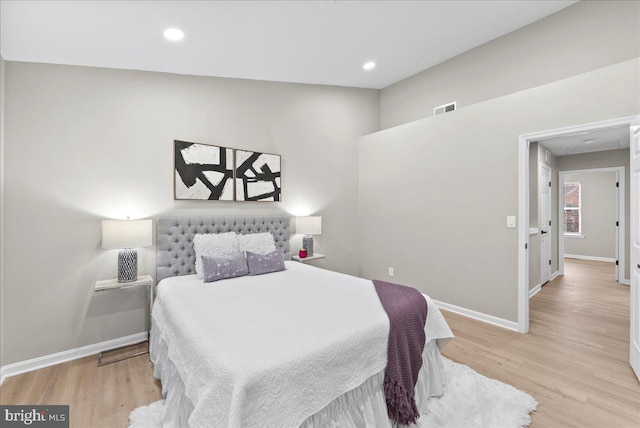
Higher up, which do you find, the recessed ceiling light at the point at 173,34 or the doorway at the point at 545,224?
the recessed ceiling light at the point at 173,34

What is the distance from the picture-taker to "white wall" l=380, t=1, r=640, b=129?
3.05 m

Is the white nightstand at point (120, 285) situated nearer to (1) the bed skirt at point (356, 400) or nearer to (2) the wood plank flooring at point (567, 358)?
(1) the bed skirt at point (356, 400)

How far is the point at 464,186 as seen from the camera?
378 centimetres

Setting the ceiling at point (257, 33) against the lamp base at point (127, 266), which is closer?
the ceiling at point (257, 33)

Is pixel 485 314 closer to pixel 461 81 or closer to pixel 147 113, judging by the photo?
pixel 461 81

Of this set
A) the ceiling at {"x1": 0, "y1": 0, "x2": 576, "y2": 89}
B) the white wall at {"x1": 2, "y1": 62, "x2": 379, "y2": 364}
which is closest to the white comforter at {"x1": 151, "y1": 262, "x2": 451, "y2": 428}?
the white wall at {"x1": 2, "y1": 62, "x2": 379, "y2": 364}

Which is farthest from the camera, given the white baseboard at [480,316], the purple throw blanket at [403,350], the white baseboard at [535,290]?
the white baseboard at [535,290]

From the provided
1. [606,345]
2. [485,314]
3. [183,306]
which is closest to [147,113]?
[183,306]

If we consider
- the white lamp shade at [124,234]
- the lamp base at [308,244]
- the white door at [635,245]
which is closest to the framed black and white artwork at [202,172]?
the white lamp shade at [124,234]

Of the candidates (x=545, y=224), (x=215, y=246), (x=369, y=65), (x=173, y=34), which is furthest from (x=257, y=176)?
(x=545, y=224)

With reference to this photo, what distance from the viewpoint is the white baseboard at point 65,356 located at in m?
2.59

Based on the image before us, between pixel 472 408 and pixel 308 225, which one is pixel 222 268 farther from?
pixel 472 408

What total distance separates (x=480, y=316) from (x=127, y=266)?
3908mm

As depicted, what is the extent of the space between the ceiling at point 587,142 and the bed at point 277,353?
11.1 ft
